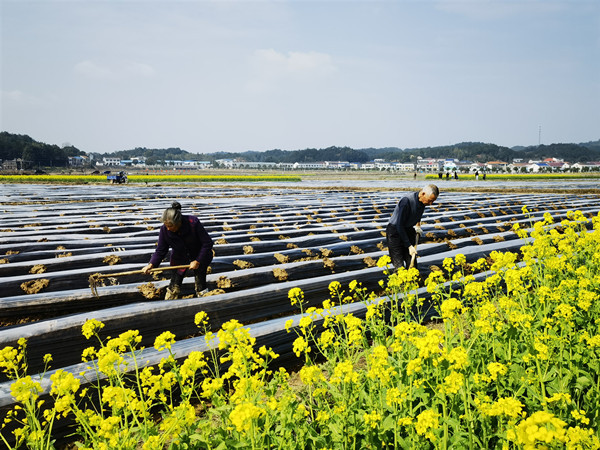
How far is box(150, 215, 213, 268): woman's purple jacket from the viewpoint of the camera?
15.6 ft

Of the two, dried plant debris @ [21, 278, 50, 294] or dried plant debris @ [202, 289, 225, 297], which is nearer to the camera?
dried plant debris @ [21, 278, 50, 294]

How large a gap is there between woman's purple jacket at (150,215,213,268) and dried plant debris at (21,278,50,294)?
1.49m

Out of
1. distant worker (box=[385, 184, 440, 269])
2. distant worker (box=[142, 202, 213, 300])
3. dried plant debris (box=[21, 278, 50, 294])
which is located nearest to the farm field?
dried plant debris (box=[21, 278, 50, 294])

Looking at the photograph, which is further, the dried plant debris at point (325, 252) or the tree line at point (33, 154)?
the tree line at point (33, 154)

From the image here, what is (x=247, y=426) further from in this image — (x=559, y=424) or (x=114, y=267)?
(x=114, y=267)

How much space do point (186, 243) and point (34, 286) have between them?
6.53 ft

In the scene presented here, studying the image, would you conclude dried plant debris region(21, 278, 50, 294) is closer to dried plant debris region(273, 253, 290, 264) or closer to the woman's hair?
the woman's hair

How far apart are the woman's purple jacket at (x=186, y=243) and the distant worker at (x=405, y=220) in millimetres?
2681

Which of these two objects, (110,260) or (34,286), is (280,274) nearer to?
(110,260)

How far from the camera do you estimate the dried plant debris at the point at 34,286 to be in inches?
187

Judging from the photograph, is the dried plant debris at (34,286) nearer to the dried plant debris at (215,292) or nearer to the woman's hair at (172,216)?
the woman's hair at (172,216)

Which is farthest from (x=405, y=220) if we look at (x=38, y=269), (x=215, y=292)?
(x=38, y=269)

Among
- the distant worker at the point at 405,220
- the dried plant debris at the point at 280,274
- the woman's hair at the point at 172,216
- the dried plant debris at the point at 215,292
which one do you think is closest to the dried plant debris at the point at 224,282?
the dried plant debris at the point at 215,292

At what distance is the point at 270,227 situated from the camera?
387 inches
